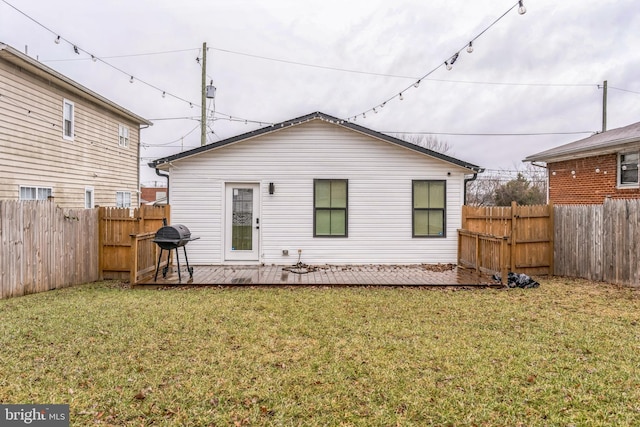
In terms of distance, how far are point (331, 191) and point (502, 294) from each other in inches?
188

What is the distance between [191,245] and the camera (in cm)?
979

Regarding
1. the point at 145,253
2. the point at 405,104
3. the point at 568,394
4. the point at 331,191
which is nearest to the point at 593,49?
the point at 405,104

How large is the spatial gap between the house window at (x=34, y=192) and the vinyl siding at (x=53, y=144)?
14 centimetres

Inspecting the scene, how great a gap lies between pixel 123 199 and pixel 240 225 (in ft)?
32.8

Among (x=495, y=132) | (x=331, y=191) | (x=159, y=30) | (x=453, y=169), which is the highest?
(x=159, y=30)

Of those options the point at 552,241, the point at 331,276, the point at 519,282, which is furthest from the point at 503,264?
the point at 331,276

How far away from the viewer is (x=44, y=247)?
278 inches

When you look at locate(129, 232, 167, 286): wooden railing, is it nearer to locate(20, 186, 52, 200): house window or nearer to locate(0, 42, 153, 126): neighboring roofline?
locate(20, 186, 52, 200): house window

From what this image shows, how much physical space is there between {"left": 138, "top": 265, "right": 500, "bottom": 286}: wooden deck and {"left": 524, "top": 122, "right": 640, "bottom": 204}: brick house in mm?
7517

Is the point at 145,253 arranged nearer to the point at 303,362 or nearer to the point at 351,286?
the point at 351,286

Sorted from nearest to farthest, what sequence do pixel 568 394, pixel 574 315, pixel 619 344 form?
pixel 568 394, pixel 619 344, pixel 574 315

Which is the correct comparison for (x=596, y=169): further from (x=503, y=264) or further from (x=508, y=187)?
(x=508, y=187)

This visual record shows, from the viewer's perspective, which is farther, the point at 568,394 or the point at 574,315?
the point at 574,315

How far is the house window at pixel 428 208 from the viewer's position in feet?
32.9
